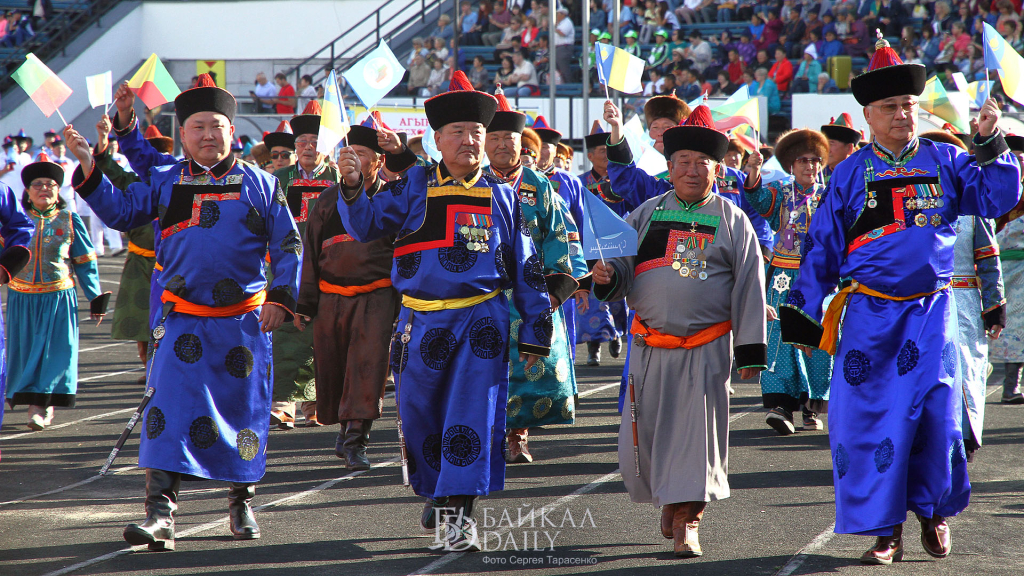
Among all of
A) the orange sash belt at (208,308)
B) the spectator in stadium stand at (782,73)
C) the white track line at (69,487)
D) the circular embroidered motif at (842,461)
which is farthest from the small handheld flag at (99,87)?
the spectator in stadium stand at (782,73)

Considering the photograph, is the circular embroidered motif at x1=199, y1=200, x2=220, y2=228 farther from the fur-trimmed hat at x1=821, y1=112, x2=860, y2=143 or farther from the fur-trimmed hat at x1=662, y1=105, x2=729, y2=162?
the fur-trimmed hat at x1=821, y1=112, x2=860, y2=143

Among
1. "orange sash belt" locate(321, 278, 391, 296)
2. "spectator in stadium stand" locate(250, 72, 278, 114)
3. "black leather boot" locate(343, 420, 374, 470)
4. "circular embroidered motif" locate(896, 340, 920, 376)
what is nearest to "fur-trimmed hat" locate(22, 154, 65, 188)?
"orange sash belt" locate(321, 278, 391, 296)

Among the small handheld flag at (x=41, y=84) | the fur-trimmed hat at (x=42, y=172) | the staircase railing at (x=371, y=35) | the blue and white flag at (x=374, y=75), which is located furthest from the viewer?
the staircase railing at (x=371, y=35)

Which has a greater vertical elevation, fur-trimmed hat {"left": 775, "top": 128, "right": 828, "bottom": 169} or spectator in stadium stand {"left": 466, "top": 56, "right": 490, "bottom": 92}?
spectator in stadium stand {"left": 466, "top": 56, "right": 490, "bottom": 92}

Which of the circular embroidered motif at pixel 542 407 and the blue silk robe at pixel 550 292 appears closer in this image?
the blue silk robe at pixel 550 292

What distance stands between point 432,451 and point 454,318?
582 mm

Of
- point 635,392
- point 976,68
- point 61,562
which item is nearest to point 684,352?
point 635,392

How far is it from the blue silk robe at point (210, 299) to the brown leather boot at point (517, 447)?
1903 mm

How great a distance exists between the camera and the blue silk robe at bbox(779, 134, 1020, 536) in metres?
4.47

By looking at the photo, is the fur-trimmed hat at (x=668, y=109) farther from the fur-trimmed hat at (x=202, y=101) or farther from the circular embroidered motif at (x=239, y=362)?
the circular embroidered motif at (x=239, y=362)

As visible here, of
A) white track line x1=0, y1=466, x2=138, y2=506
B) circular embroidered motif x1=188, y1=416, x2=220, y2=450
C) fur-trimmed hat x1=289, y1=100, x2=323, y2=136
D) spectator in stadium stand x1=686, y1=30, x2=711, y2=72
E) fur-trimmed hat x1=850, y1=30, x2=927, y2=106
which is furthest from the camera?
spectator in stadium stand x1=686, y1=30, x2=711, y2=72

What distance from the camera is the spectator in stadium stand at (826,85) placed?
16.3 meters

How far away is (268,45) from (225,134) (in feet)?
71.1

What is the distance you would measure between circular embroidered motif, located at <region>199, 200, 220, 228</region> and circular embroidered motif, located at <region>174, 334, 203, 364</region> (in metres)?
0.49
